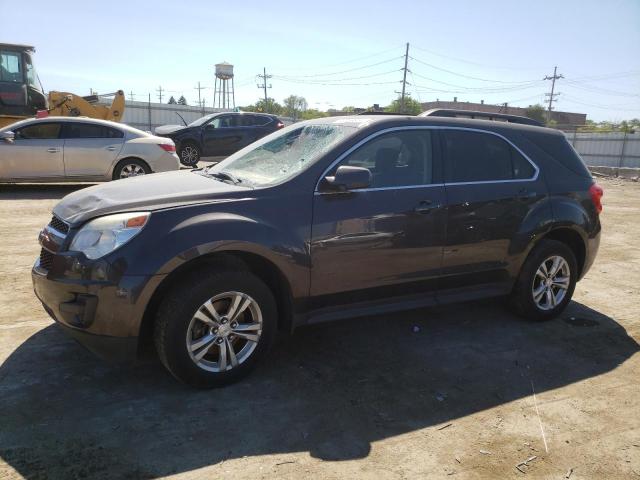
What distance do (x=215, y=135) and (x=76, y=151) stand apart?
6.42m

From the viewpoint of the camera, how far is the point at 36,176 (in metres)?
10.2

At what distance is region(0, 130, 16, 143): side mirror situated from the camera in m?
9.83

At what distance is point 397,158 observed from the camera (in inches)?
160

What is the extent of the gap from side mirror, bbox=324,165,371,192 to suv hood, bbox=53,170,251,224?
0.58 meters

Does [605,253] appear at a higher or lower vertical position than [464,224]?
lower

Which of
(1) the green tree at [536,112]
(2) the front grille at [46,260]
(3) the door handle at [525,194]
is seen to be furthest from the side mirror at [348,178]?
(1) the green tree at [536,112]

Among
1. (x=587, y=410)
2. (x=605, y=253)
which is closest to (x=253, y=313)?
(x=587, y=410)

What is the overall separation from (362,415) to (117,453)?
1390 millimetres

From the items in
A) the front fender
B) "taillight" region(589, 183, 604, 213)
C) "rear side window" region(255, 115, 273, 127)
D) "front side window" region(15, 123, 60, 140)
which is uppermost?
"rear side window" region(255, 115, 273, 127)

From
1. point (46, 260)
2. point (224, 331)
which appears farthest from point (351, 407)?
point (46, 260)

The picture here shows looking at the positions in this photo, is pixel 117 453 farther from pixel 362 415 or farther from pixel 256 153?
pixel 256 153

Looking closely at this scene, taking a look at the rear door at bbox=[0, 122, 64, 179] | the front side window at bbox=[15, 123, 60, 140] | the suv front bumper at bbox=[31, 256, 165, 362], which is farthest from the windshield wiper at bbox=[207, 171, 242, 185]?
the front side window at bbox=[15, 123, 60, 140]

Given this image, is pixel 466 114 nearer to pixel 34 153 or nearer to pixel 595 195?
pixel 595 195

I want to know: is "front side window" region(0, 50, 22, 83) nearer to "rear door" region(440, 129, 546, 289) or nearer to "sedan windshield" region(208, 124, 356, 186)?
"sedan windshield" region(208, 124, 356, 186)
